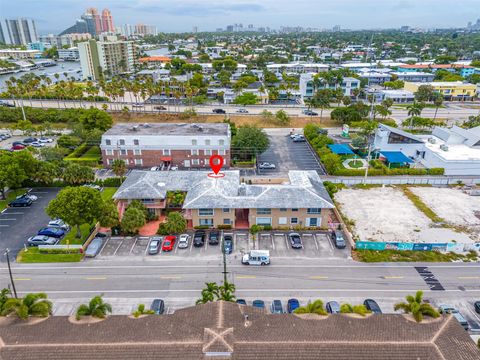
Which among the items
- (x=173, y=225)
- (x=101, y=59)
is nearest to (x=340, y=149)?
(x=173, y=225)

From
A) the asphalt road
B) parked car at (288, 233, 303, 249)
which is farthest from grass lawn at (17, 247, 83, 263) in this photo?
parked car at (288, 233, 303, 249)

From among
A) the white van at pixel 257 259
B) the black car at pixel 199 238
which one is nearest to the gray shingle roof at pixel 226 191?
the black car at pixel 199 238

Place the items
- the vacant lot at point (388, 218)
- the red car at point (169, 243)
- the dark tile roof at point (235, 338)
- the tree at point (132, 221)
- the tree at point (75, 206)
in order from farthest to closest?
the vacant lot at point (388, 218), the tree at point (132, 221), the red car at point (169, 243), the tree at point (75, 206), the dark tile roof at point (235, 338)

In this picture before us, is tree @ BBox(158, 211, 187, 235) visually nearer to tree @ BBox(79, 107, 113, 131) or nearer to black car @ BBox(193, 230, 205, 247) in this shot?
black car @ BBox(193, 230, 205, 247)

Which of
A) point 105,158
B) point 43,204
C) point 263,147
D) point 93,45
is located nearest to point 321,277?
point 263,147

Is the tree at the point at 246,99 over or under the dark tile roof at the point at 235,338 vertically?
over

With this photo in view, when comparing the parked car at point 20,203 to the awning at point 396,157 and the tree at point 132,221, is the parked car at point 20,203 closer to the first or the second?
the tree at point 132,221
